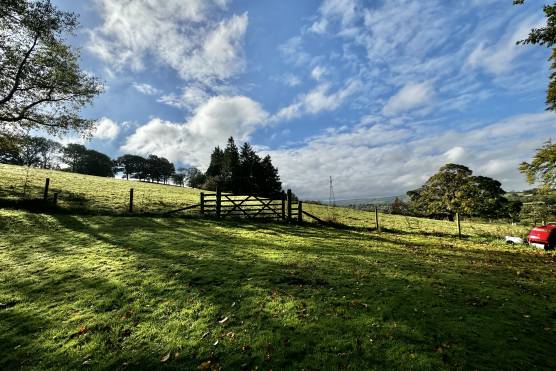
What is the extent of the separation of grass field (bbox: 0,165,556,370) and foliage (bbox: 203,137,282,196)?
58646mm

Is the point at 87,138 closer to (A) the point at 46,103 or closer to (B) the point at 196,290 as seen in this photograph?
(A) the point at 46,103

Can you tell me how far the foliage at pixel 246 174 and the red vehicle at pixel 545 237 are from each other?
56230 millimetres

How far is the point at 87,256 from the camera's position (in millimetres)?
10352

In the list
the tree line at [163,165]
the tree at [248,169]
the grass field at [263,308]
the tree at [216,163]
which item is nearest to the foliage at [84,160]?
the tree line at [163,165]

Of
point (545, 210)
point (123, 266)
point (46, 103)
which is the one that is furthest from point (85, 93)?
point (545, 210)

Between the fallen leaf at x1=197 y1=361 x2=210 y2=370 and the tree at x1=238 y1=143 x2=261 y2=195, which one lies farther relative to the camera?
the tree at x1=238 y1=143 x2=261 y2=195

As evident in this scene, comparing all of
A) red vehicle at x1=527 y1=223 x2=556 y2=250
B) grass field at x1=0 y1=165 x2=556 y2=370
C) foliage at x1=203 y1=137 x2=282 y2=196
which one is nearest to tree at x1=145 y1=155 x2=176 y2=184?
foliage at x1=203 y1=137 x2=282 y2=196

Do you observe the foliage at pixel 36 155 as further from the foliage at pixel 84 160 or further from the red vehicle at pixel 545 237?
the red vehicle at pixel 545 237

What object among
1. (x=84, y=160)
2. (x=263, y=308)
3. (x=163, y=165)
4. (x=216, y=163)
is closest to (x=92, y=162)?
(x=84, y=160)

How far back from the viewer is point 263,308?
6.40m

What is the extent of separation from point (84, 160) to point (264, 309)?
398ft

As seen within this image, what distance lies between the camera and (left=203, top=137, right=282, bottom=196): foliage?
71.0 meters

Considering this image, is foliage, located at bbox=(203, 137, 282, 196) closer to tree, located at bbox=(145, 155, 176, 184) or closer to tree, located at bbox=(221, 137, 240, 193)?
tree, located at bbox=(221, 137, 240, 193)

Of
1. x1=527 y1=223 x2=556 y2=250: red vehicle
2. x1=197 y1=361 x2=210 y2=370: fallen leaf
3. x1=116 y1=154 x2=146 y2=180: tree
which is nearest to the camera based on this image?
x1=197 y1=361 x2=210 y2=370: fallen leaf
